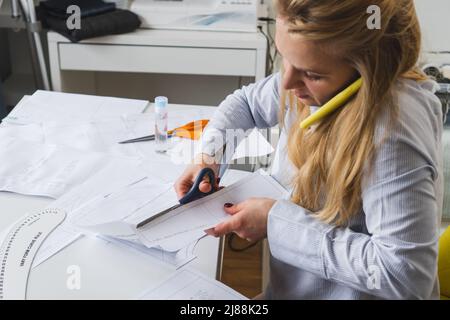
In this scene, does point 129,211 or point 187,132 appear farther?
point 187,132

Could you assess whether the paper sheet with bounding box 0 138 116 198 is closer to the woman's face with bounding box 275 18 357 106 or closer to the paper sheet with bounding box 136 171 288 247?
the paper sheet with bounding box 136 171 288 247

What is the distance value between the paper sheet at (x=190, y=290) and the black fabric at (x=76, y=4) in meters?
1.48

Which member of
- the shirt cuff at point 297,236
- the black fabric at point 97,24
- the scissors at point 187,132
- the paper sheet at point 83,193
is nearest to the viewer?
the shirt cuff at point 297,236

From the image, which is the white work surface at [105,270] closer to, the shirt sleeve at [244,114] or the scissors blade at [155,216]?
the scissors blade at [155,216]

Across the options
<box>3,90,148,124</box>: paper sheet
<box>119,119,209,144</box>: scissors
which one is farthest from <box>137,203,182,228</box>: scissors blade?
<box>3,90,148,124</box>: paper sheet

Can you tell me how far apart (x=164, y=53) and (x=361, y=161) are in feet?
4.87

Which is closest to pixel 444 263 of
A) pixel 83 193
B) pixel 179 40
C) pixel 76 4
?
pixel 83 193

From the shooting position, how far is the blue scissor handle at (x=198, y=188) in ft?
3.06

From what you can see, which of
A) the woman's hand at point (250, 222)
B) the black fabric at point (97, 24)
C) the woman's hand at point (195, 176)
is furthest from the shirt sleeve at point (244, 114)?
the black fabric at point (97, 24)

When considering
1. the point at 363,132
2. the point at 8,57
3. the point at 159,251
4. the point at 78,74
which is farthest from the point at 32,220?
the point at 8,57

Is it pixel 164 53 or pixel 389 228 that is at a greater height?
pixel 389 228

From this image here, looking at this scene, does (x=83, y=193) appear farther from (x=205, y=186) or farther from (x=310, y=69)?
(x=310, y=69)

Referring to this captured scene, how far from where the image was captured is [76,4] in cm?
210
